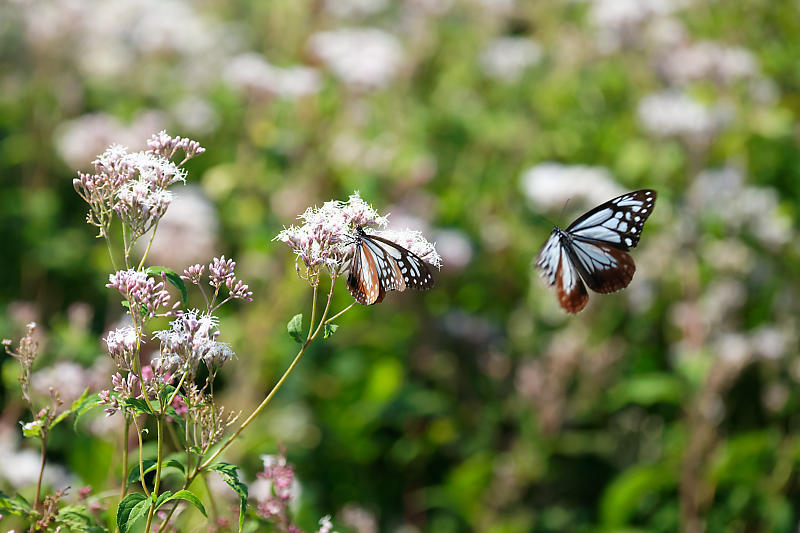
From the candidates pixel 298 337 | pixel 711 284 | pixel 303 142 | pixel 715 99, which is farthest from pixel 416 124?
pixel 298 337

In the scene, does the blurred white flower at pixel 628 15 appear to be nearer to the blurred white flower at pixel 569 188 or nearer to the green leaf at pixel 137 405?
the blurred white flower at pixel 569 188

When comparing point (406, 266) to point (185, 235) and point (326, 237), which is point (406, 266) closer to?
point (326, 237)

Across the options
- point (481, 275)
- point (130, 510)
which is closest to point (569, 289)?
point (130, 510)

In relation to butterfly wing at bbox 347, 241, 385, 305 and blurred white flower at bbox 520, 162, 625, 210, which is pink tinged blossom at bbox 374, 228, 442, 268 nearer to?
butterfly wing at bbox 347, 241, 385, 305

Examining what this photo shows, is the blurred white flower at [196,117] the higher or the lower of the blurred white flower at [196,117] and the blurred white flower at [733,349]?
the higher

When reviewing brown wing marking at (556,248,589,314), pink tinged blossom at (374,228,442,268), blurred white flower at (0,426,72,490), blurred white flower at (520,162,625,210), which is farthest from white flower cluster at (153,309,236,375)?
blurred white flower at (520,162,625,210)

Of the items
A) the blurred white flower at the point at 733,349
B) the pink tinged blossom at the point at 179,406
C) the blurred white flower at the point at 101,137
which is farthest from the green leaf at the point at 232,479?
the blurred white flower at the point at 101,137

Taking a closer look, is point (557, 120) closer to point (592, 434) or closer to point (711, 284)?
point (711, 284)
